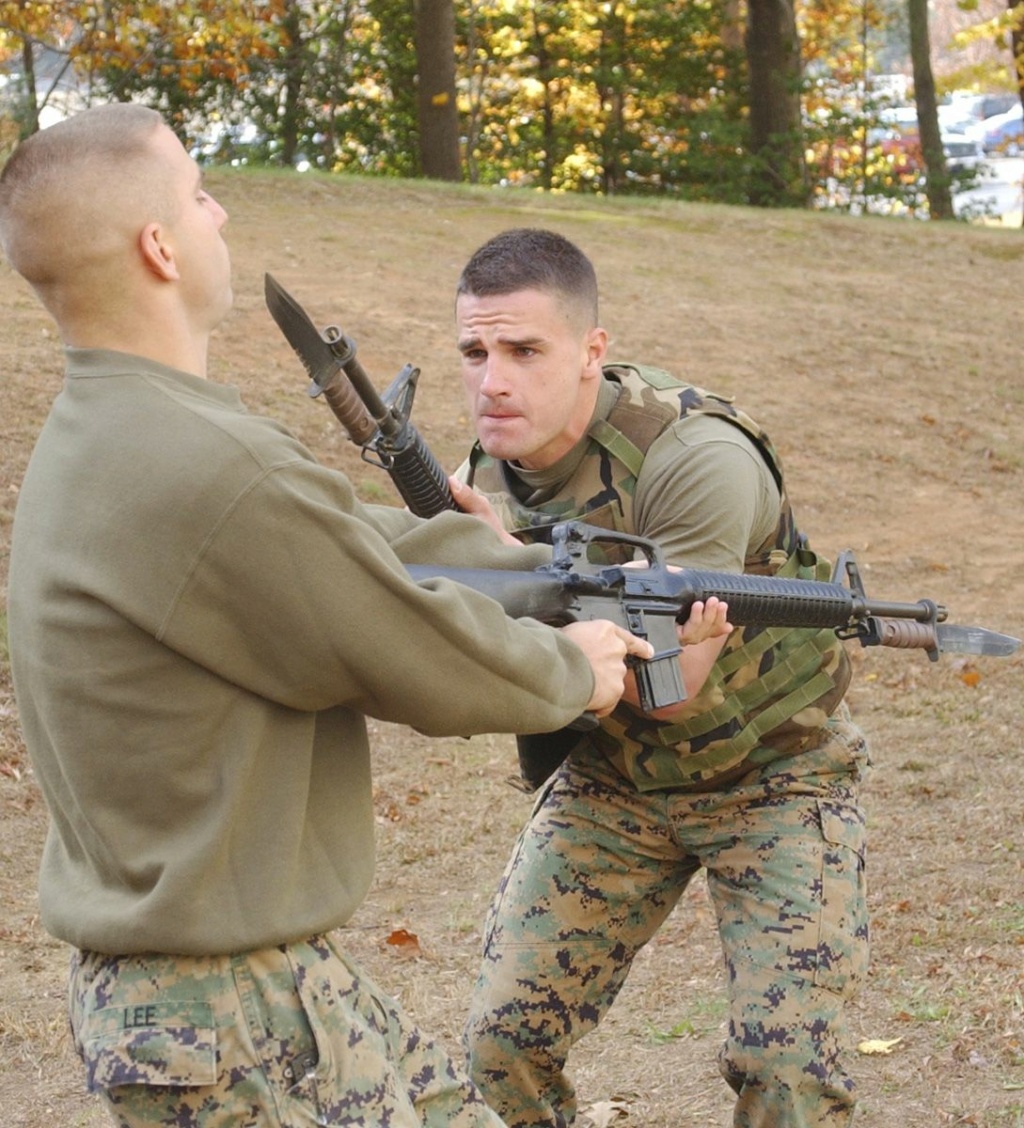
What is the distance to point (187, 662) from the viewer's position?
8.14 ft

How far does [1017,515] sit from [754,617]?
8229mm

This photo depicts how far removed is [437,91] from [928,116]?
277 inches

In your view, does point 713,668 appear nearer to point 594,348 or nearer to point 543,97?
point 594,348

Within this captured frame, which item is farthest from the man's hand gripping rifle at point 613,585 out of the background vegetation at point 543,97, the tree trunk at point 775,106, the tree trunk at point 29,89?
the tree trunk at point 775,106

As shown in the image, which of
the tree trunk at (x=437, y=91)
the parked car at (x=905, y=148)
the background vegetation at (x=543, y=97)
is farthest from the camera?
the parked car at (x=905, y=148)

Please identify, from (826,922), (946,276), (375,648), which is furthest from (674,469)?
(946,276)

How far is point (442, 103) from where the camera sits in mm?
19391

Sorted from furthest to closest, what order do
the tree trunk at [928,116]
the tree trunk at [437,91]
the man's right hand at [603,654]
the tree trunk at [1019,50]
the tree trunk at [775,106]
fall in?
the tree trunk at [1019,50] < the tree trunk at [928,116] < the tree trunk at [775,106] < the tree trunk at [437,91] < the man's right hand at [603,654]

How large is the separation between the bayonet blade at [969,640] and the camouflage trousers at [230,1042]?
2001 millimetres

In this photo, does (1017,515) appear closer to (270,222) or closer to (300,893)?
(270,222)

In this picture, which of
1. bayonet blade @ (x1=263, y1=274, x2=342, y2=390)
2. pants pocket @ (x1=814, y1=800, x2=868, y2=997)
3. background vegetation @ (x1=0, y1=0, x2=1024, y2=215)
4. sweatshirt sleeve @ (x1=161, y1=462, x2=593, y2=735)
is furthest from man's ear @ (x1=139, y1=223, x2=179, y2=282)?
background vegetation @ (x1=0, y1=0, x2=1024, y2=215)

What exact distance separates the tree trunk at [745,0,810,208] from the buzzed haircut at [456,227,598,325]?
57.4 ft

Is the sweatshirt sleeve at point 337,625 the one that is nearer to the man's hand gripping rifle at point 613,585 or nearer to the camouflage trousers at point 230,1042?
the man's hand gripping rifle at point 613,585

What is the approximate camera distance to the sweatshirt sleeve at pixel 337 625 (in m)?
2.42
